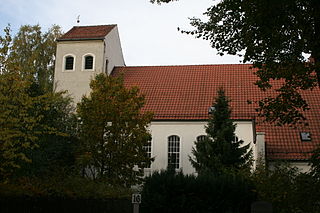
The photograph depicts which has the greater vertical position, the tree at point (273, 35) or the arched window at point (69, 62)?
the arched window at point (69, 62)

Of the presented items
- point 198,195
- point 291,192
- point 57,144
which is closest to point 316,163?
point 291,192

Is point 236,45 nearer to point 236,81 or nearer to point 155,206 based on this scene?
point 155,206

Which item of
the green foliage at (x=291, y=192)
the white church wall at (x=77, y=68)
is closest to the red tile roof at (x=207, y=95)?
the white church wall at (x=77, y=68)

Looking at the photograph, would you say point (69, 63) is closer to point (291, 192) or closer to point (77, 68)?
point (77, 68)

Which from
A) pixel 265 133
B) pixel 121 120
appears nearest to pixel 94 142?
pixel 121 120

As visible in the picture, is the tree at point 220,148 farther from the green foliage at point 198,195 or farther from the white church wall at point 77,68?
the white church wall at point 77,68

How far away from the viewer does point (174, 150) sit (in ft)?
86.0

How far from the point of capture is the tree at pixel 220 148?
67.2 feet

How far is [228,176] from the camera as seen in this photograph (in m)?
17.2

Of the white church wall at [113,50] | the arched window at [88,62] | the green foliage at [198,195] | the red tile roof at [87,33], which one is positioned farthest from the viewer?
the white church wall at [113,50]

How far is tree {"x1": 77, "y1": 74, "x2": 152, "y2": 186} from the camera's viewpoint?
63.6 ft

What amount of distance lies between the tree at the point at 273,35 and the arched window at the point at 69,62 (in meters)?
20.3

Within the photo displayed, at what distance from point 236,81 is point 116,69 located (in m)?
9.27

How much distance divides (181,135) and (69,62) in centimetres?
1035
